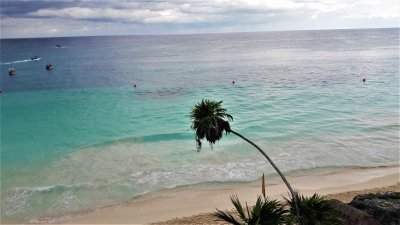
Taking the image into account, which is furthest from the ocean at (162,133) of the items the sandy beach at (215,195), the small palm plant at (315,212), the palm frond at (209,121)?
the small palm plant at (315,212)

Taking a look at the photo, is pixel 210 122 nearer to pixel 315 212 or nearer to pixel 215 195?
pixel 315 212

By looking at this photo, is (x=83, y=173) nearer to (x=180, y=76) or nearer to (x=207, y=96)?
(x=207, y=96)

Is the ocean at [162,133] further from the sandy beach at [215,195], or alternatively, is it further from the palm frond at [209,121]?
the palm frond at [209,121]

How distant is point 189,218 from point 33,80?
2591 inches

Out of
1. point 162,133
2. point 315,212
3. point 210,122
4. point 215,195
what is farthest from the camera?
point 162,133

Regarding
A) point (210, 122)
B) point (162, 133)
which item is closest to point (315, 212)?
point (210, 122)

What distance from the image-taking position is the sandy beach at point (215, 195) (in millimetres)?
22250

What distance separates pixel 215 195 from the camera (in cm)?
2478

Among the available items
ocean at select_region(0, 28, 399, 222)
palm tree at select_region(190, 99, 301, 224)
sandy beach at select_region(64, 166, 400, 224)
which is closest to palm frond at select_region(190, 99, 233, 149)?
palm tree at select_region(190, 99, 301, 224)

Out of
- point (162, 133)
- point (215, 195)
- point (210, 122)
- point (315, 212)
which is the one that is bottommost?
point (215, 195)

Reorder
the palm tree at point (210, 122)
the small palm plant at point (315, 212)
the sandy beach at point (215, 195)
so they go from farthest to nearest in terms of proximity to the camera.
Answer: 1. the sandy beach at point (215, 195)
2. the palm tree at point (210, 122)
3. the small palm plant at point (315, 212)

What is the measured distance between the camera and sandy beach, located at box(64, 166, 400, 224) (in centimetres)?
2225

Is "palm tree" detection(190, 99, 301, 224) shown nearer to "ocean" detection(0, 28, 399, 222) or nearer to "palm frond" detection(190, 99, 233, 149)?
"palm frond" detection(190, 99, 233, 149)

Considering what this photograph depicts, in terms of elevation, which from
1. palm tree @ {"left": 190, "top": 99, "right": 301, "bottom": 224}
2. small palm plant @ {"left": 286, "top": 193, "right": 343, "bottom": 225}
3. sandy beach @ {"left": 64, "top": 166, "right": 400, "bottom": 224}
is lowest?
sandy beach @ {"left": 64, "top": 166, "right": 400, "bottom": 224}
